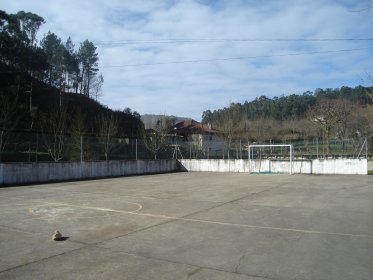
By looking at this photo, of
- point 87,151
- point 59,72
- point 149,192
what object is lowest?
point 149,192

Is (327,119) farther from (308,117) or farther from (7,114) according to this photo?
(7,114)

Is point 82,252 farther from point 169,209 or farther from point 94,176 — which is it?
point 94,176

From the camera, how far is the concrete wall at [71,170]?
19869 mm

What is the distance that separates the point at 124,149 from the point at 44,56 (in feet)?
84.2

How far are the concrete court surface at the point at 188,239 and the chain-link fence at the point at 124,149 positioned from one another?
8.97m

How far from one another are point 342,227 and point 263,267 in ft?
12.0

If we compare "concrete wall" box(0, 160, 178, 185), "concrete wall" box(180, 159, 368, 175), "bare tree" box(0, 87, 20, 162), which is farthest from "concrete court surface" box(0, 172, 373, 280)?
"concrete wall" box(180, 159, 368, 175)

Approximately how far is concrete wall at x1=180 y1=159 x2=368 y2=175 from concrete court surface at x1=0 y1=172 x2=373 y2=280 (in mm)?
13410

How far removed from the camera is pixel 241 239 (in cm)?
741

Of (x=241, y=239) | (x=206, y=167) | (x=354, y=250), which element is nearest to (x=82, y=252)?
(x=241, y=239)

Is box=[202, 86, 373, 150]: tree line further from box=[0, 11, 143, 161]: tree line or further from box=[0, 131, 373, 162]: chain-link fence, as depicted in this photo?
box=[0, 11, 143, 161]: tree line

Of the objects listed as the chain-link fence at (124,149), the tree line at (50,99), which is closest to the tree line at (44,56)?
the tree line at (50,99)

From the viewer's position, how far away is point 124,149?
28.4 metres

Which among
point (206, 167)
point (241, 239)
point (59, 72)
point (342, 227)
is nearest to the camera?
point (241, 239)
